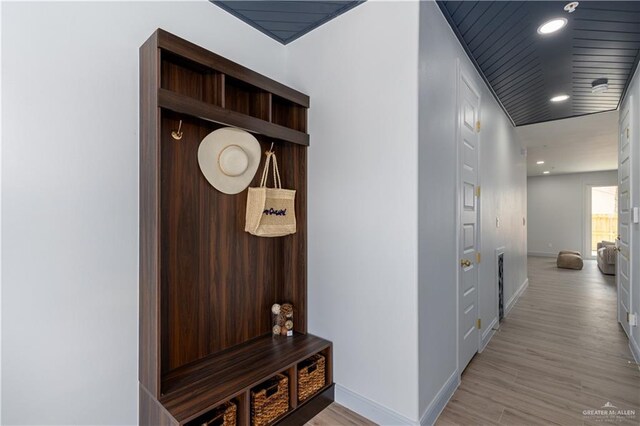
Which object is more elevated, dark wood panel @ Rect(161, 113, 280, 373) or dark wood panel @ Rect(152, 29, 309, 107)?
dark wood panel @ Rect(152, 29, 309, 107)

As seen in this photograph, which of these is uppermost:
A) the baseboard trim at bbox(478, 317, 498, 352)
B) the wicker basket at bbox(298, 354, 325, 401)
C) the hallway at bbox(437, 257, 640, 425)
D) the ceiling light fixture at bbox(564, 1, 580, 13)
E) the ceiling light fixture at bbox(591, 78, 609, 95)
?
the ceiling light fixture at bbox(564, 1, 580, 13)

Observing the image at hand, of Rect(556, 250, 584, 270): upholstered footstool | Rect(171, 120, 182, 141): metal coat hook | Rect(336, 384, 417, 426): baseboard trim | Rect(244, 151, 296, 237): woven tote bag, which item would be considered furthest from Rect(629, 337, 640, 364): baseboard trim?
Rect(556, 250, 584, 270): upholstered footstool

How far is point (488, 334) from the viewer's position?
10.0 ft

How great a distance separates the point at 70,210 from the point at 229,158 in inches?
30.7

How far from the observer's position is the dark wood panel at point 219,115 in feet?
4.80

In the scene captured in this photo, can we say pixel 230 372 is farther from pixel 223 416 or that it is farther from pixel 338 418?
pixel 338 418

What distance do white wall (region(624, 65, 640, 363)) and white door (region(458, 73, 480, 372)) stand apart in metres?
1.24

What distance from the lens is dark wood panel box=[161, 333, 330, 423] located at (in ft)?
4.62

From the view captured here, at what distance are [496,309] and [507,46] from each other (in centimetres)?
262

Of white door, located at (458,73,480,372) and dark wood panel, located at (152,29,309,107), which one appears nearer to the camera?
dark wood panel, located at (152,29,309,107)

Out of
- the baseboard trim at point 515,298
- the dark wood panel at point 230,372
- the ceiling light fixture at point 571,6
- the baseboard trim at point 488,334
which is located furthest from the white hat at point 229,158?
the baseboard trim at point 515,298

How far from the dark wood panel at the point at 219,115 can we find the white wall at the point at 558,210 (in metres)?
10.2

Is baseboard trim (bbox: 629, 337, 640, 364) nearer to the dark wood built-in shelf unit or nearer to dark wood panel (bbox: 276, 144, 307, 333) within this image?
the dark wood built-in shelf unit

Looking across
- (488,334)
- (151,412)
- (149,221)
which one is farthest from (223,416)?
(488,334)
